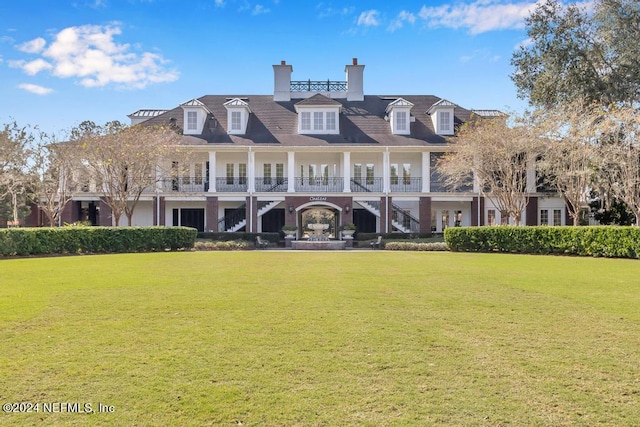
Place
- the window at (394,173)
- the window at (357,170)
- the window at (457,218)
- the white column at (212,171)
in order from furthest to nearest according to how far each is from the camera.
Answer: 1. the window at (457,218)
2. the window at (357,170)
3. the window at (394,173)
4. the white column at (212,171)

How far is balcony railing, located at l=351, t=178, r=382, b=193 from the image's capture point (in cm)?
3094

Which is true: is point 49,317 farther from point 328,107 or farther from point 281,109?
point 281,109

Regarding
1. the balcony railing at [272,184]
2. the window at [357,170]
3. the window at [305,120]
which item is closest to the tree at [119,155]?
the balcony railing at [272,184]

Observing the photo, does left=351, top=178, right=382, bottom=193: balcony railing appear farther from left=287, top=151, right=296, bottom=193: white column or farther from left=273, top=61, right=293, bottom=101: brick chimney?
left=273, top=61, right=293, bottom=101: brick chimney

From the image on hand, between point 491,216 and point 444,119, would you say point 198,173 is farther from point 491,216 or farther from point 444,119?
point 491,216

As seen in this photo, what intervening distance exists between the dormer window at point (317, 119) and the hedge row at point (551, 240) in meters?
11.3

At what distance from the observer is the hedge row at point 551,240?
19109mm

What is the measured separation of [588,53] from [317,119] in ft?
52.6

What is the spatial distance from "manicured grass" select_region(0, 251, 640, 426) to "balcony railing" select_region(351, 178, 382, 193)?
2108 centimetres

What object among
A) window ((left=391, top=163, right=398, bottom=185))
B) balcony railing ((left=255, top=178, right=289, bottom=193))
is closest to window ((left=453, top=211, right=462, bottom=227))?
window ((left=391, top=163, right=398, bottom=185))

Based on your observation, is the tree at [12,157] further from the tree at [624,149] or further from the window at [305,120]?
the tree at [624,149]

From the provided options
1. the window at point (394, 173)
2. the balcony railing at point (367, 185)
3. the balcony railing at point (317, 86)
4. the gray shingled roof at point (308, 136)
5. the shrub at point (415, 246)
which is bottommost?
the shrub at point (415, 246)

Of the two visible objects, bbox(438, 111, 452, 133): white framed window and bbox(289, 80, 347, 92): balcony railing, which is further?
bbox(289, 80, 347, 92): balcony railing

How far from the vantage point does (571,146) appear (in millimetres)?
22938
